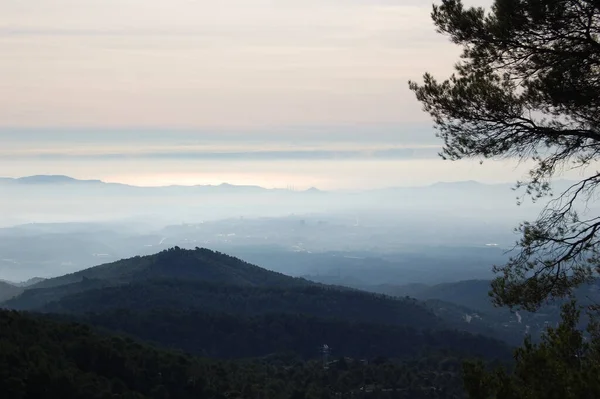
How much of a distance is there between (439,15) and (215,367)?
46373mm

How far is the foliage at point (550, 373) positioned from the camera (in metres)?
9.84

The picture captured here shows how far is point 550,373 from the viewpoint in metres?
10.8

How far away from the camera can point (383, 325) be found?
3816 inches

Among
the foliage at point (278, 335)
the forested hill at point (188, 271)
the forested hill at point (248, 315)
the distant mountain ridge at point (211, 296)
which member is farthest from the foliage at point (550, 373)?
the forested hill at point (188, 271)

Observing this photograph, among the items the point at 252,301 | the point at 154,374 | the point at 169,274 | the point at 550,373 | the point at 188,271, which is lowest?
the point at 252,301

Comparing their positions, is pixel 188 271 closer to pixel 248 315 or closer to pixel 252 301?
pixel 252 301

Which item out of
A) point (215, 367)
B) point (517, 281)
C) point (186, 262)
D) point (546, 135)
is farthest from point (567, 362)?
point (186, 262)

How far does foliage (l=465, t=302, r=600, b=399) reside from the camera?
984 centimetres

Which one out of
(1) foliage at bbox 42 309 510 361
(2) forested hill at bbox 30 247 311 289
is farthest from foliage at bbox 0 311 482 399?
(2) forested hill at bbox 30 247 311 289

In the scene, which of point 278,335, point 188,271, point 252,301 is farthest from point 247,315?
point 188,271

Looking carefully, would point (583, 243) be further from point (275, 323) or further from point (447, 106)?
point (275, 323)

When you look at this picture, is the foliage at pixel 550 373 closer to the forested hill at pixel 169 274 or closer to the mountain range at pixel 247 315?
the mountain range at pixel 247 315

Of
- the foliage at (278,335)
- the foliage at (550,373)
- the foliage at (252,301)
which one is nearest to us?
the foliage at (550,373)

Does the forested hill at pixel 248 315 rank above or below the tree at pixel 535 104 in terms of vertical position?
below
